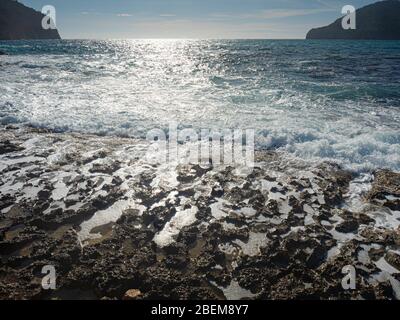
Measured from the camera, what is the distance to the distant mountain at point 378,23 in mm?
123562

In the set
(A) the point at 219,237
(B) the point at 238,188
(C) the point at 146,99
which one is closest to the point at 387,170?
(B) the point at 238,188

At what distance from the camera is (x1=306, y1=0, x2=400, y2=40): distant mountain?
4865 inches

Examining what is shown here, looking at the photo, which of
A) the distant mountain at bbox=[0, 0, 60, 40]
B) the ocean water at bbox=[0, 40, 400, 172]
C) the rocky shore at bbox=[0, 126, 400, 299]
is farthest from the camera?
the distant mountain at bbox=[0, 0, 60, 40]

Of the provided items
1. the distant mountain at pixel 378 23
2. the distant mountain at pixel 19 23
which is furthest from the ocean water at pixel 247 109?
the distant mountain at pixel 378 23

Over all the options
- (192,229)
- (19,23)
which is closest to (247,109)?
(192,229)

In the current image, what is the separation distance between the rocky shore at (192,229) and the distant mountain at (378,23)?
142394 millimetres

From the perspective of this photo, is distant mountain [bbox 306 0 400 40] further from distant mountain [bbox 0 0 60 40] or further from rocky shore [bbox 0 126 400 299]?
rocky shore [bbox 0 126 400 299]

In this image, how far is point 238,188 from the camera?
637cm

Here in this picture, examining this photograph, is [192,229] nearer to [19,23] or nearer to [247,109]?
[247,109]

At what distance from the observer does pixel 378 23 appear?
125500mm

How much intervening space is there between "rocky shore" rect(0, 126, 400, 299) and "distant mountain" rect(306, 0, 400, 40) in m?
142

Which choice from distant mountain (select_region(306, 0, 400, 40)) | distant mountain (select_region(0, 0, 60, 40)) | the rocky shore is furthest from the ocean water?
distant mountain (select_region(306, 0, 400, 40))
